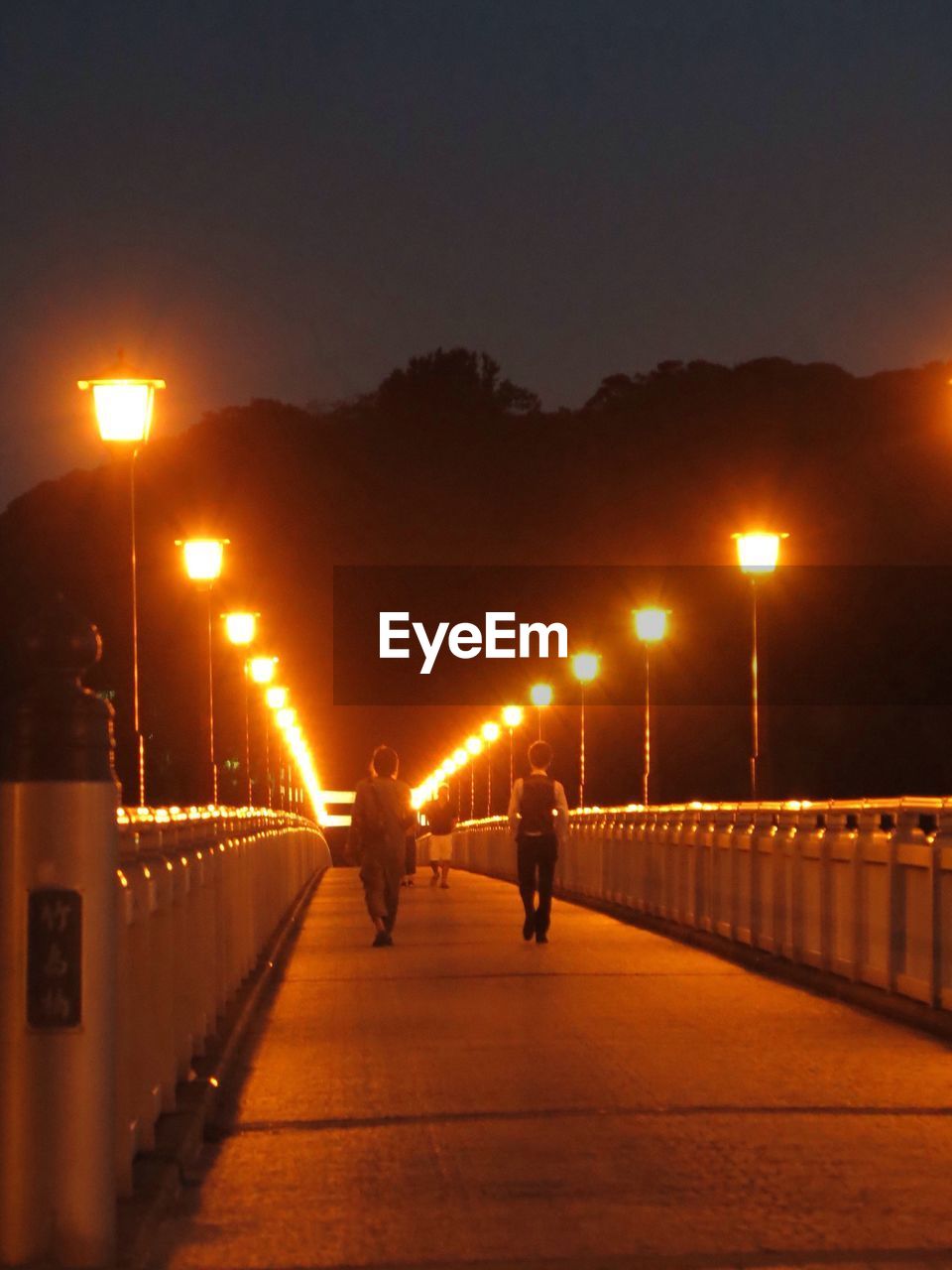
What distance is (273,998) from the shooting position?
54.7ft

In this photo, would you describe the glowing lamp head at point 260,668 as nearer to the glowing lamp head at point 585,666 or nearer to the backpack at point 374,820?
the glowing lamp head at point 585,666

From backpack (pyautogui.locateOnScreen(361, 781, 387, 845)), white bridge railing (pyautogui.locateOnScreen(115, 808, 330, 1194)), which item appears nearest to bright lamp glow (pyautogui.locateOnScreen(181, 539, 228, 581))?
backpack (pyautogui.locateOnScreen(361, 781, 387, 845))

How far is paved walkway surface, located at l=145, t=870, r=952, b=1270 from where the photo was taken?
717 cm

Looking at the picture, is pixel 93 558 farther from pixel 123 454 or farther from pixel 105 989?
pixel 105 989

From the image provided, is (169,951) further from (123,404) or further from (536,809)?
(536,809)

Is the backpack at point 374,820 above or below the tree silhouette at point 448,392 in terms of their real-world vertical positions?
below

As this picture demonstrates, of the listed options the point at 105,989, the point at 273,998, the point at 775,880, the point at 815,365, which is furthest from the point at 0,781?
the point at 815,365

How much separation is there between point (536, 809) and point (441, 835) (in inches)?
999

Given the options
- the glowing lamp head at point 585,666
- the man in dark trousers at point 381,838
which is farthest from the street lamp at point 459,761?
the man in dark trousers at point 381,838

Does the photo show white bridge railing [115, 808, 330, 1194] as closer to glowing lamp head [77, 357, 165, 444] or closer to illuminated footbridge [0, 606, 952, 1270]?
illuminated footbridge [0, 606, 952, 1270]

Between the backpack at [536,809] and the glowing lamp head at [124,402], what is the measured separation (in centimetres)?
480

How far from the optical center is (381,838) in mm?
23297

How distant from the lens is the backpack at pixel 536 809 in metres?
22.9

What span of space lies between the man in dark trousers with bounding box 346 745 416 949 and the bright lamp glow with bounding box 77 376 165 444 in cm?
371
